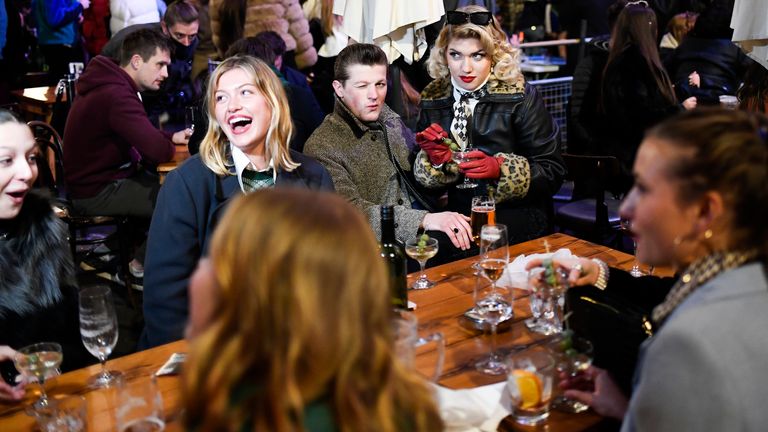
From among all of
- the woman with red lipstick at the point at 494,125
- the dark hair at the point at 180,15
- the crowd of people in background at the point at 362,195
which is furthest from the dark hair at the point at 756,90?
the dark hair at the point at 180,15

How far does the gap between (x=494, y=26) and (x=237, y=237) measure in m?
2.62

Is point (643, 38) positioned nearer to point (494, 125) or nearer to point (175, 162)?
point (494, 125)

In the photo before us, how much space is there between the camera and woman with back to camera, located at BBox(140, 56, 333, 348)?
2.52 meters

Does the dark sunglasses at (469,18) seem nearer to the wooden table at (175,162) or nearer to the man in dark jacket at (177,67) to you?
the wooden table at (175,162)

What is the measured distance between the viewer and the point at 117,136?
446 cm

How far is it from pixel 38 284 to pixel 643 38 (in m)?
3.54

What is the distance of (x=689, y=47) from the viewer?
5.36 m

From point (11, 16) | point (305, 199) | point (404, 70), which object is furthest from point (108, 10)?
point (305, 199)

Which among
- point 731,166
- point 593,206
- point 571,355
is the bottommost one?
point 593,206

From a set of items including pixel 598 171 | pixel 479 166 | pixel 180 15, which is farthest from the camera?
pixel 180 15

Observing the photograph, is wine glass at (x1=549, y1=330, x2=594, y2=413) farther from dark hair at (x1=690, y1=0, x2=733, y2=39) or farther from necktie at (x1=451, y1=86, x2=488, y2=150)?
dark hair at (x1=690, y1=0, x2=733, y2=39)

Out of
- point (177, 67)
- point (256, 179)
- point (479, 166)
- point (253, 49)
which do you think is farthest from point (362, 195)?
point (177, 67)

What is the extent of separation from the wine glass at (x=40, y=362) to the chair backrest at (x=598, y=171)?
2668 millimetres

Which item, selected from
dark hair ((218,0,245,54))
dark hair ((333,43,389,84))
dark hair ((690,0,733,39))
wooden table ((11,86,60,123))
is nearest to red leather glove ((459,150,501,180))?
dark hair ((333,43,389,84))
